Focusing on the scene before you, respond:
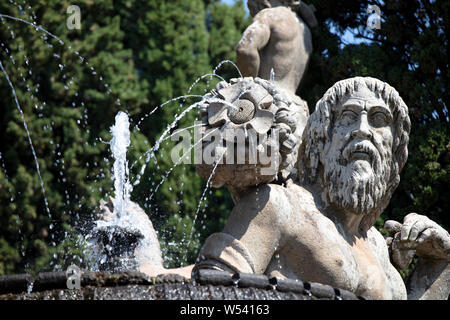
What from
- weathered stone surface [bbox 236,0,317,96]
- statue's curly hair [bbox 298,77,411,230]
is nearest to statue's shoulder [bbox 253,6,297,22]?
weathered stone surface [bbox 236,0,317,96]

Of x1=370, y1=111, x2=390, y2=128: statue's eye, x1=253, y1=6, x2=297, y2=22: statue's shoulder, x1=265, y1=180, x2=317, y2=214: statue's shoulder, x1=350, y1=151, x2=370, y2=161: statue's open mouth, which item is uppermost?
x1=253, y1=6, x2=297, y2=22: statue's shoulder

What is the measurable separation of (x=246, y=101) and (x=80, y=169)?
9.81 meters

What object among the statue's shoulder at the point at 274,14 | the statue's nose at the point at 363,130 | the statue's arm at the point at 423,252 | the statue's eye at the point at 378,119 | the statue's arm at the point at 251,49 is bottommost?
the statue's arm at the point at 423,252

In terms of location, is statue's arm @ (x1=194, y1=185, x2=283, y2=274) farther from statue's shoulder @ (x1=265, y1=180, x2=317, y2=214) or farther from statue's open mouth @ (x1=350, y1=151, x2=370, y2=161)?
statue's open mouth @ (x1=350, y1=151, x2=370, y2=161)

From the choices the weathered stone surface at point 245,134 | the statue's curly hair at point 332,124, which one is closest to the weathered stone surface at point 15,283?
the weathered stone surface at point 245,134

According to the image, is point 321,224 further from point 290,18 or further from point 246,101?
point 290,18

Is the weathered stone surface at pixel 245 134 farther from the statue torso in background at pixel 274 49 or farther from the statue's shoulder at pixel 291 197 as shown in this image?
the statue torso in background at pixel 274 49

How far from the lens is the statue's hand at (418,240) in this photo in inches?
222

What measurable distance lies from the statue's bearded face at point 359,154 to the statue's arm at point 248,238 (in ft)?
1.34

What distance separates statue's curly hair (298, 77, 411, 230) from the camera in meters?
5.43

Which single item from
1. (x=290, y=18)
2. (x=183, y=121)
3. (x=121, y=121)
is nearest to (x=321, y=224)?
(x=121, y=121)

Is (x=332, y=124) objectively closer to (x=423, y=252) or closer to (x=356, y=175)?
(x=356, y=175)

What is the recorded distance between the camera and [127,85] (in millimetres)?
16328

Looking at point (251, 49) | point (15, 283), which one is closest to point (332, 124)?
point (15, 283)
